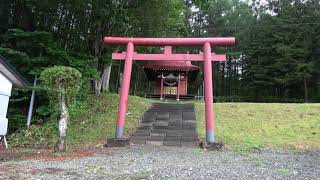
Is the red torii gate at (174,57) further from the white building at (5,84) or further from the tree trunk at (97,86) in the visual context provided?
the tree trunk at (97,86)

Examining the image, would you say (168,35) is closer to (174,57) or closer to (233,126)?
(233,126)

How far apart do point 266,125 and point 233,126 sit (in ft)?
4.32

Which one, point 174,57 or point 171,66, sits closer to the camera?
point 174,57

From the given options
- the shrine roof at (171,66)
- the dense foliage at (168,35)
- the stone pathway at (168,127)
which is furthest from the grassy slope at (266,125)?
the shrine roof at (171,66)

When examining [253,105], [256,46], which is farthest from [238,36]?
[253,105]

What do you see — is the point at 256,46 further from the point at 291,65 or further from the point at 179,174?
the point at 179,174

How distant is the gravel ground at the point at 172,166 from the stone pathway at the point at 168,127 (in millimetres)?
1921

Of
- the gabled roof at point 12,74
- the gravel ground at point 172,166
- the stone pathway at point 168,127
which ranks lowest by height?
the gravel ground at point 172,166

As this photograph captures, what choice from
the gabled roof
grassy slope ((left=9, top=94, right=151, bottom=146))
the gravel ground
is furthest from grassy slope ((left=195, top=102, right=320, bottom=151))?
the gabled roof

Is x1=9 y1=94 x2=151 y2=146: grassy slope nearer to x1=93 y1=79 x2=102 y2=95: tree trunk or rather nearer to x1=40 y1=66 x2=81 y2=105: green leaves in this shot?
x1=93 y1=79 x2=102 y2=95: tree trunk

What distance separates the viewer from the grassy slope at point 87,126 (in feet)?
48.0

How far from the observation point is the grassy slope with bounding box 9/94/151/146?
14.6 metres

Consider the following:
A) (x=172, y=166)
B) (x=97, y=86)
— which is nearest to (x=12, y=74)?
(x=97, y=86)

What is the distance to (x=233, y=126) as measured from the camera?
15617 mm
